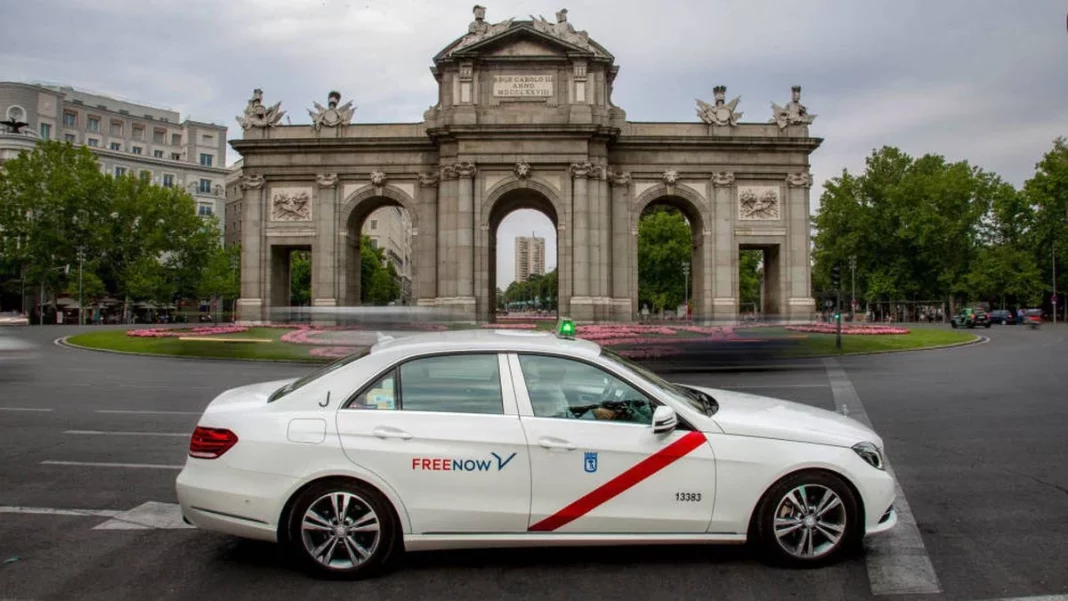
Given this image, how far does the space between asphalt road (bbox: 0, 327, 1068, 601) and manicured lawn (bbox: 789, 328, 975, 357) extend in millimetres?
5716

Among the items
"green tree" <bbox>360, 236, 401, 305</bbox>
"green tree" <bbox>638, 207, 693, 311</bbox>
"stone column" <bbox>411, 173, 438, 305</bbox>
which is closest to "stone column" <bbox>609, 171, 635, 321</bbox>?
"stone column" <bbox>411, 173, 438, 305</bbox>

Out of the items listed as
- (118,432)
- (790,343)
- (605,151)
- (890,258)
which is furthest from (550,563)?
(890,258)

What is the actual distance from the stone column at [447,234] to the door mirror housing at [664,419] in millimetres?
31996

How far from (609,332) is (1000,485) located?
1920cm

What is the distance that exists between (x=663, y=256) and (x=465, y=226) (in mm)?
42938

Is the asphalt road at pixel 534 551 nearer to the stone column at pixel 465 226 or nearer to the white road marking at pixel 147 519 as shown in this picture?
the white road marking at pixel 147 519

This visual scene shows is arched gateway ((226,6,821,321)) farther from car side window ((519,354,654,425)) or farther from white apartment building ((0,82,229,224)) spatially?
white apartment building ((0,82,229,224))

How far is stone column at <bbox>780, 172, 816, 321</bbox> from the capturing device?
1528 inches

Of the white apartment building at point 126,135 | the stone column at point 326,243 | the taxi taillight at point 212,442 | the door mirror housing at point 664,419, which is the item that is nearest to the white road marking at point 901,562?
the door mirror housing at point 664,419

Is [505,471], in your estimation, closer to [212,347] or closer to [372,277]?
[212,347]

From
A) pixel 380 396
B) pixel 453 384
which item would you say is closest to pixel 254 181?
pixel 380 396

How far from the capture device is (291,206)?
39656 mm

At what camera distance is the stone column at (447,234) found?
3653cm

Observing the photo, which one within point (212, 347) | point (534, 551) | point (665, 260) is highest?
point (665, 260)
